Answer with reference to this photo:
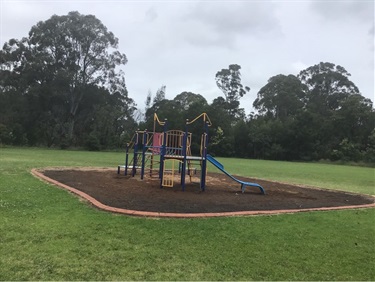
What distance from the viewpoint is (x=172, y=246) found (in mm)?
4016

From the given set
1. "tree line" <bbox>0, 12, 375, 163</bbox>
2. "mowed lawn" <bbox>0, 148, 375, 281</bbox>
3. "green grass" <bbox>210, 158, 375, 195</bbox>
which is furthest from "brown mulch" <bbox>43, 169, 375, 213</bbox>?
"tree line" <bbox>0, 12, 375, 163</bbox>

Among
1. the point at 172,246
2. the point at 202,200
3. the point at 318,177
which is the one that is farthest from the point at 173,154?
the point at 318,177

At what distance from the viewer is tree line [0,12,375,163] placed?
1607 inches

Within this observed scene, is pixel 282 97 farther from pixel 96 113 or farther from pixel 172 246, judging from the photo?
pixel 172 246

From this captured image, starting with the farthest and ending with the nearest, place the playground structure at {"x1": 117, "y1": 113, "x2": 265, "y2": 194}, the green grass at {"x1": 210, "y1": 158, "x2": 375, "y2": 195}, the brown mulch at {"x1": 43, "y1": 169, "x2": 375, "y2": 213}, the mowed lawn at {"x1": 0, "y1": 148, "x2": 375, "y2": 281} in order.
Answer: the green grass at {"x1": 210, "y1": 158, "x2": 375, "y2": 195} → the playground structure at {"x1": 117, "y1": 113, "x2": 265, "y2": 194} → the brown mulch at {"x1": 43, "y1": 169, "x2": 375, "y2": 213} → the mowed lawn at {"x1": 0, "y1": 148, "x2": 375, "y2": 281}

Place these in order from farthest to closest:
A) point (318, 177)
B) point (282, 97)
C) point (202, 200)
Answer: point (282, 97) → point (318, 177) → point (202, 200)

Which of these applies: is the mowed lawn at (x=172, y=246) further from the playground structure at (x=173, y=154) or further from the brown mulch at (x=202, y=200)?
the playground structure at (x=173, y=154)

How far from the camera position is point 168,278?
3.18 m

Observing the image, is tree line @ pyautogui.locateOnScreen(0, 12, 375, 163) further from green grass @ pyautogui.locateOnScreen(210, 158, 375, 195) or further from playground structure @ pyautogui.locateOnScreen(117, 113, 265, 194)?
playground structure @ pyautogui.locateOnScreen(117, 113, 265, 194)

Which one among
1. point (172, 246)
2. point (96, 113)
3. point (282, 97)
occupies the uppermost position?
point (282, 97)

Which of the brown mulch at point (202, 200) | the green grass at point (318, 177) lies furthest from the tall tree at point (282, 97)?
the brown mulch at point (202, 200)

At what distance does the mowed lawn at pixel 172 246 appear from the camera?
3309 millimetres

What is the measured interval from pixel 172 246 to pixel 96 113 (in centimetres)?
4118

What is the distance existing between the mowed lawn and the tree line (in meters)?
35.7
